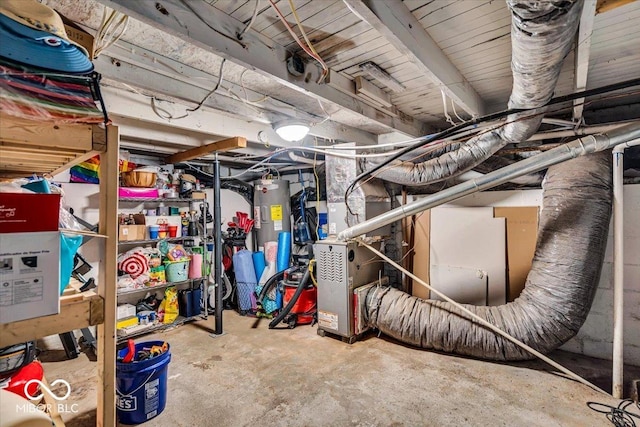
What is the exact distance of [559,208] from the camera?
2.42 m

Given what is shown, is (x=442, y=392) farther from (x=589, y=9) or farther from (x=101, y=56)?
(x=101, y=56)

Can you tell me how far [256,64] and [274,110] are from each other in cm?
100

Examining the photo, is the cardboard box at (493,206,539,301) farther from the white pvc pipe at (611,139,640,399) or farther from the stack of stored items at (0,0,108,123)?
the stack of stored items at (0,0,108,123)

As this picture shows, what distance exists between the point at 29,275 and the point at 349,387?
2132mm

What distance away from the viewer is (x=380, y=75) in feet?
6.55

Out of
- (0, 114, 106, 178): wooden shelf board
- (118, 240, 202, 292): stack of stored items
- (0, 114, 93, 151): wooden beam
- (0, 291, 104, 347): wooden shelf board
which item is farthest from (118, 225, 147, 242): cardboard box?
(0, 114, 93, 151): wooden beam

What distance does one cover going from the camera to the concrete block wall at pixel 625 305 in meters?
2.55

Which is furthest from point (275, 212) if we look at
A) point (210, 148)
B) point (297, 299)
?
point (210, 148)

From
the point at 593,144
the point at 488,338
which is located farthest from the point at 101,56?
the point at 488,338

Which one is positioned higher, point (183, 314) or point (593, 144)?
point (593, 144)

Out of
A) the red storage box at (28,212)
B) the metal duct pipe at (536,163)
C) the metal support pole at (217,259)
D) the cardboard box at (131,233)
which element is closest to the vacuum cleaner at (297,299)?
the metal support pole at (217,259)

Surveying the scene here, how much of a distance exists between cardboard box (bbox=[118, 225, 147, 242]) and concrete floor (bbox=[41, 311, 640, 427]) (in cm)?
122

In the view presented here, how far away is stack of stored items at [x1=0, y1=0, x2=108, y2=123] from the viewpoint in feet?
2.60

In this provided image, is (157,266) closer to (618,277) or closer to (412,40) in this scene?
(412,40)
